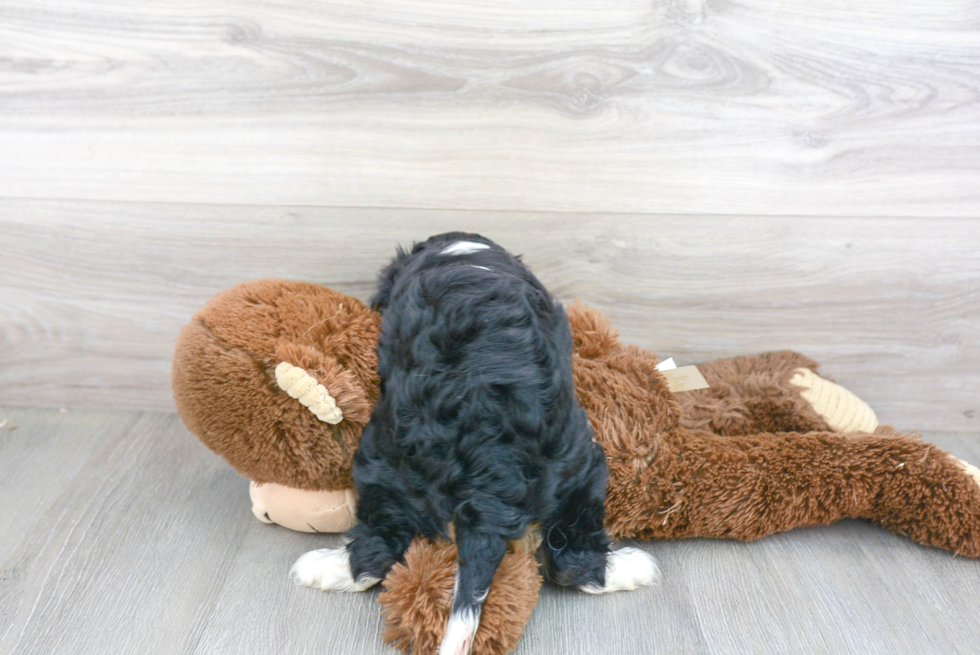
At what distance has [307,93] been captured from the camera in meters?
0.95

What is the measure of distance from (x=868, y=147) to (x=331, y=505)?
867 millimetres

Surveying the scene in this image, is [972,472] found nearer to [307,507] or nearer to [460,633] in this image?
[460,633]

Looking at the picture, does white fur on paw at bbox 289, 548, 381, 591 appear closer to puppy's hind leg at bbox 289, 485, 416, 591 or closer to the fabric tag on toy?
puppy's hind leg at bbox 289, 485, 416, 591

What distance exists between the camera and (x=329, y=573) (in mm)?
769

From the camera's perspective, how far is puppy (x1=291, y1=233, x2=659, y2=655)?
68 centimetres

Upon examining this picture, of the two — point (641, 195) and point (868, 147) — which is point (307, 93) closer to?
point (641, 195)

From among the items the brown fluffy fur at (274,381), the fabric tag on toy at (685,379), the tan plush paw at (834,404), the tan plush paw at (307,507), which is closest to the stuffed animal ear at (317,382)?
the brown fluffy fur at (274,381)

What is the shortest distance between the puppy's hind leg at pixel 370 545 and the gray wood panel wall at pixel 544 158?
0.39 metres

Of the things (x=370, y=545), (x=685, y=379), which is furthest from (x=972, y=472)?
(x=370, y=545)

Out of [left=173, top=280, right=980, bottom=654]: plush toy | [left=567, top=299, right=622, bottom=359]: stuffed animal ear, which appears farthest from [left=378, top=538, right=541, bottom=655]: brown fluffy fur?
[left=567, top=299, right=622, bottom=359]: stuffed animal ear

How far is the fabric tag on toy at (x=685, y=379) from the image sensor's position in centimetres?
94

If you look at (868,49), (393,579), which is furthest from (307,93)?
(868,49)

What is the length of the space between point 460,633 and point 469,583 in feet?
0.15

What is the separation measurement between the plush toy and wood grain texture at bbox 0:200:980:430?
165 millimetres
